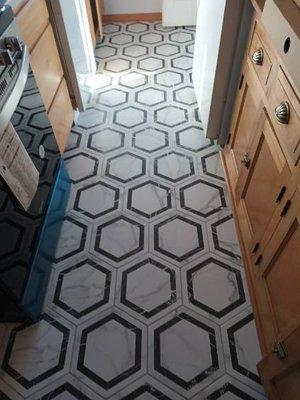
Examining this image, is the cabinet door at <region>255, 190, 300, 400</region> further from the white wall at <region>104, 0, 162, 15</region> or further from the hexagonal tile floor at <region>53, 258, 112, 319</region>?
the white wall at <region>104, 0, 162, 15</region>

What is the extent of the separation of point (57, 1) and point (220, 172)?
1.11 meters

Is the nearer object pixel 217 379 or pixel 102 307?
pixel 217 379

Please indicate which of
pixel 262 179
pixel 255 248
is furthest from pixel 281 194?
pixel 255 248

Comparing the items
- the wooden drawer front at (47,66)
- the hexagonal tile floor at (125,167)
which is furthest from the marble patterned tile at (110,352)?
the wooden drawer front at (47,66)

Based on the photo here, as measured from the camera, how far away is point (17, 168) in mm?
869

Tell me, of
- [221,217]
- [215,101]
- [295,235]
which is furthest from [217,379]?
[215,101]

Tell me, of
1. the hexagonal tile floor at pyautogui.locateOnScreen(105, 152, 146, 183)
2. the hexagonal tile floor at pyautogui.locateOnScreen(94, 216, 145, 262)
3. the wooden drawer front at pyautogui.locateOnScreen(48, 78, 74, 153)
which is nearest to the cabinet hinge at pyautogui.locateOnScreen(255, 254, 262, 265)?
the hexagonal tile floor at pyautogui.locateOnScreen(94, 216, 145, 262)

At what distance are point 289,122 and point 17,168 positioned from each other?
0.77 meters

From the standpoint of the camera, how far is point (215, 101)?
4.71 ft

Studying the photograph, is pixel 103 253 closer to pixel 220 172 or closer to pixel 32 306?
pixel 32 306

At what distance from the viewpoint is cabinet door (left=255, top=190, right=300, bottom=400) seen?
0.73 m

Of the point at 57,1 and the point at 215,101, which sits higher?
the point at 57,1

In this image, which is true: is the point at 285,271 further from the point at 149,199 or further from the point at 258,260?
the point at 149,199

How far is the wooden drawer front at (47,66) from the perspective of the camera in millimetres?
1214
